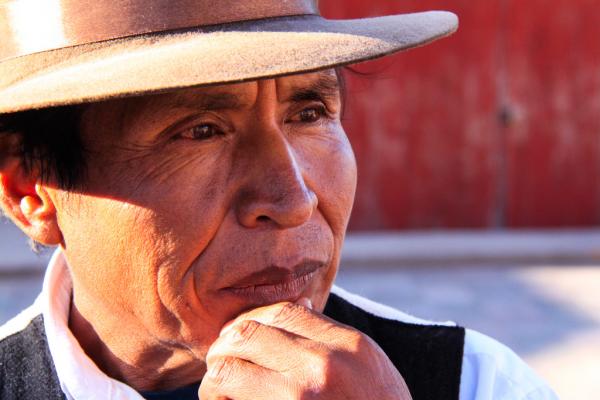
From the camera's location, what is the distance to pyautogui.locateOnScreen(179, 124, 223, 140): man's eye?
162cm

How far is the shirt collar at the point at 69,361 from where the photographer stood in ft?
6.23

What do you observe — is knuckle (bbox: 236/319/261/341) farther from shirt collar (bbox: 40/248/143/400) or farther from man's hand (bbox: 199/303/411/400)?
shirt collar (bbox: 40/248/143/400)

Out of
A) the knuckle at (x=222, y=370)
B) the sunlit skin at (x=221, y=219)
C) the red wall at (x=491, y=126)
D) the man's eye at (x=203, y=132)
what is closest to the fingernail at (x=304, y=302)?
the sunlit skin at (x=221, y=219)

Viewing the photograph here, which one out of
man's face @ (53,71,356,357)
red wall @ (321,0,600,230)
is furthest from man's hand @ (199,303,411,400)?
red wall @ (321,0,600,230)

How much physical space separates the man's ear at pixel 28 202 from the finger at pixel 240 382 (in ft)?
1.74

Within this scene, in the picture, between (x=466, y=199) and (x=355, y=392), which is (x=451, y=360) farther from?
(x=466, y=199)

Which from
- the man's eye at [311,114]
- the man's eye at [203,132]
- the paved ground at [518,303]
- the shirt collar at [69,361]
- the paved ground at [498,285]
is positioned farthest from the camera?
the paved ground at [498,285]

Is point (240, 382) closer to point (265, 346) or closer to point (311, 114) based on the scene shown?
point (265, 346)

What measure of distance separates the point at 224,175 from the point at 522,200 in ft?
26.4

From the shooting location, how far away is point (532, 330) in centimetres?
636

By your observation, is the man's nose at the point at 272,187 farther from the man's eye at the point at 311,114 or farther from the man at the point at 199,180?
the man's eye at the point at 311,114

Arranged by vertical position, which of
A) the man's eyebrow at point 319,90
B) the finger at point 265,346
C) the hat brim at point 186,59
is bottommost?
the finger at point 265,346

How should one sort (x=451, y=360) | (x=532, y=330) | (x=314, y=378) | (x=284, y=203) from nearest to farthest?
(x=314, y=378) → (x=284, y=203) → (x=451, y=360) → (x=532, y=330)

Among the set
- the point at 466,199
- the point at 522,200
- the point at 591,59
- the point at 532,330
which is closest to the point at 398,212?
the point at 466,199
